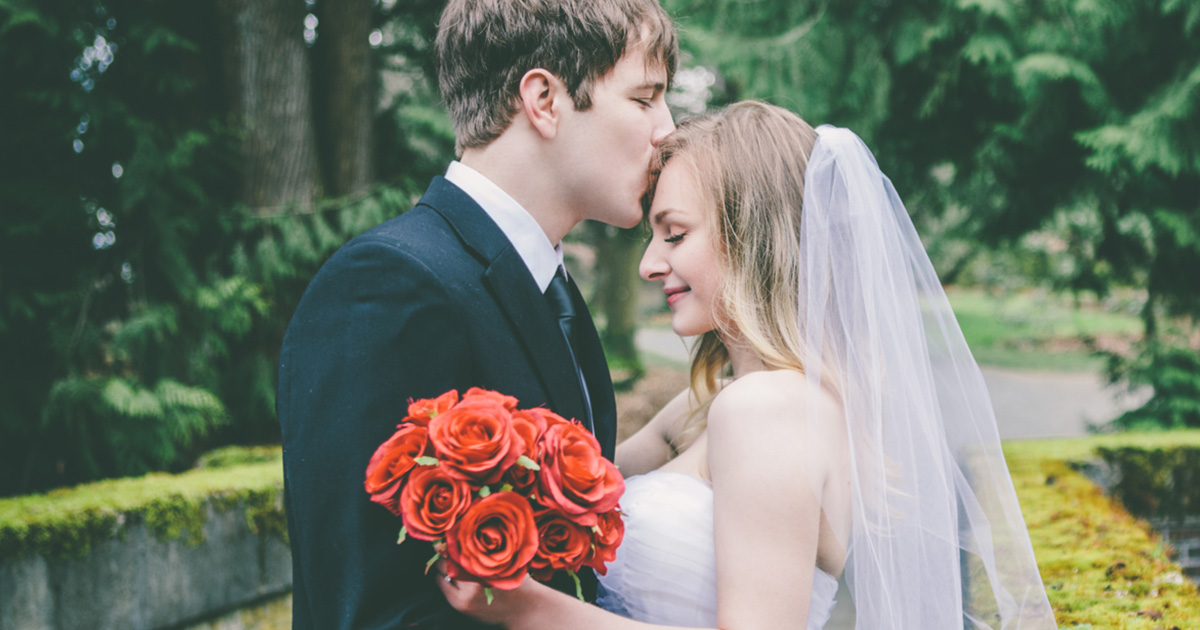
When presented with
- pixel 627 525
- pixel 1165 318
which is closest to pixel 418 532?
pixel 627 525

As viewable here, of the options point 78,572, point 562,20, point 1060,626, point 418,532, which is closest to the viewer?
point 418,532

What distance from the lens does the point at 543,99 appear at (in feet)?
6.56

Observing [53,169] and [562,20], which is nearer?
[562,20]

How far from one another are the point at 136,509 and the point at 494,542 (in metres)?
3.24

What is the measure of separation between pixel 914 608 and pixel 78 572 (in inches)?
141

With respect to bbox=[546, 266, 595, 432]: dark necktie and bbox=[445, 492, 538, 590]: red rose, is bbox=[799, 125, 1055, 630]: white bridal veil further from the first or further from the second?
bbox=[445, 492, 538, 590]: red rose

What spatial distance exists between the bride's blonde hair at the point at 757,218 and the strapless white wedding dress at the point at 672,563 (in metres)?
0.45

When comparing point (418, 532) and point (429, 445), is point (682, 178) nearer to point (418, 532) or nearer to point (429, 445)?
point (429, 445)

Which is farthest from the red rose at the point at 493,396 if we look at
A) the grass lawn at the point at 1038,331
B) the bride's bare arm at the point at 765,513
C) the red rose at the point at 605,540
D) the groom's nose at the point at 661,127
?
the grass lawn at the point at 1038,331

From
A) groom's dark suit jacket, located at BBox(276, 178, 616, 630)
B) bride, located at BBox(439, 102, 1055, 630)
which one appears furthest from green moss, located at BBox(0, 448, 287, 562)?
bride, located at BBox(439, 102, 1055, 630)

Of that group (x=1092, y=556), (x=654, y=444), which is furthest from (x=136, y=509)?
(x=1092, y=556)

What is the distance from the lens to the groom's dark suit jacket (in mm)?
1473

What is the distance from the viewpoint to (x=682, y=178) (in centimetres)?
219

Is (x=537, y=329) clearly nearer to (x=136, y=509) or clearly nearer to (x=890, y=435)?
(x=890, y=435)
